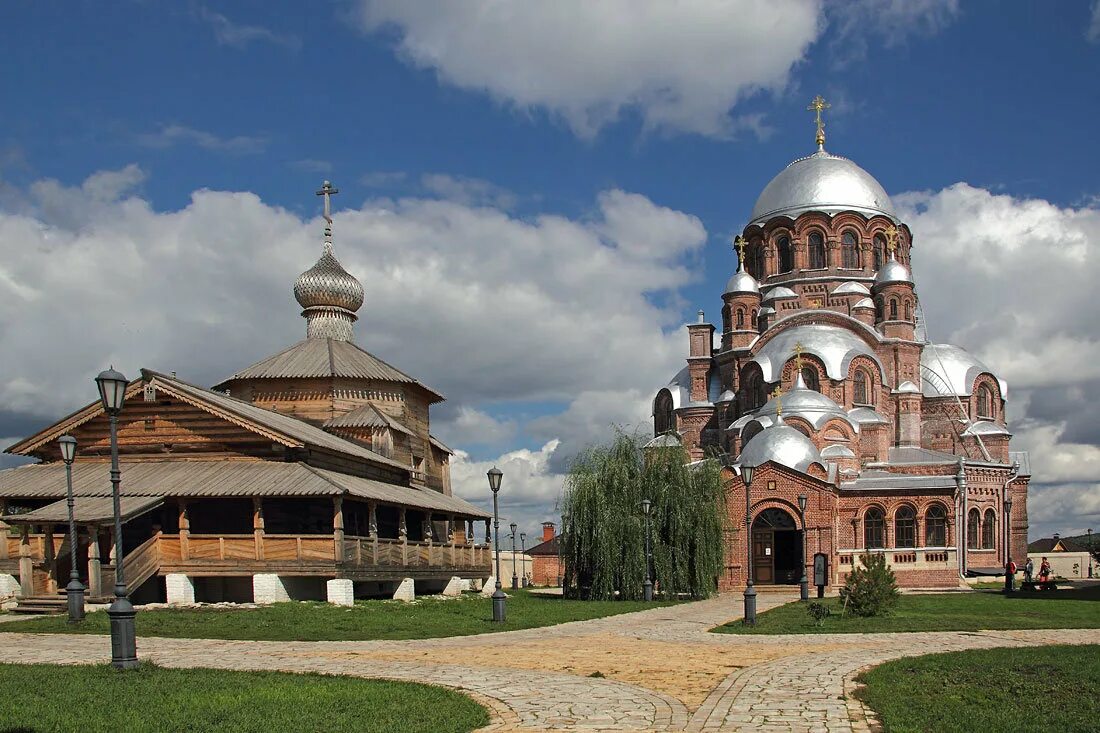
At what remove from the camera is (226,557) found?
24484 mm

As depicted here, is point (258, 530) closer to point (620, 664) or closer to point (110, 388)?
point (110, 388)

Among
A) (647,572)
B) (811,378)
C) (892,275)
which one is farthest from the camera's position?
(892,275)

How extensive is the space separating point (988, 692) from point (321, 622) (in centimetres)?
1207

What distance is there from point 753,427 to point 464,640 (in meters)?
31.5

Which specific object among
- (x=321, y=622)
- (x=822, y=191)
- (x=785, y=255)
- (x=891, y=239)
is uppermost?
(x=822, y=191)

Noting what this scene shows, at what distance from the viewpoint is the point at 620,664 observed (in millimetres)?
13297

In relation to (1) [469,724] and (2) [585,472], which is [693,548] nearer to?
(2) [585,472]

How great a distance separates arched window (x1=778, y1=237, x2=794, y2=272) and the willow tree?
25.9 metres

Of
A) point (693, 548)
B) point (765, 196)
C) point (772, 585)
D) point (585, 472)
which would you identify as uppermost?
point (765, 196)

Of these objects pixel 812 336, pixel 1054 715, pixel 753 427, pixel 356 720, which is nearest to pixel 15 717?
pixel 356 720

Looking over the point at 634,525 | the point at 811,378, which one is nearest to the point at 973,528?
the point at 811,378

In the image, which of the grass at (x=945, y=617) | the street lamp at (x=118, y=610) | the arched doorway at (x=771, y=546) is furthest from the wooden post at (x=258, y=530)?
the arched doorway at (x=771, y=546)

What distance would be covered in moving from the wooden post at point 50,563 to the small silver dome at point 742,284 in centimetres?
3650

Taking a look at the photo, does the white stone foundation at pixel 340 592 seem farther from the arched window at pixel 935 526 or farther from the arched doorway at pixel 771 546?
the arched window at pixel 935 526
